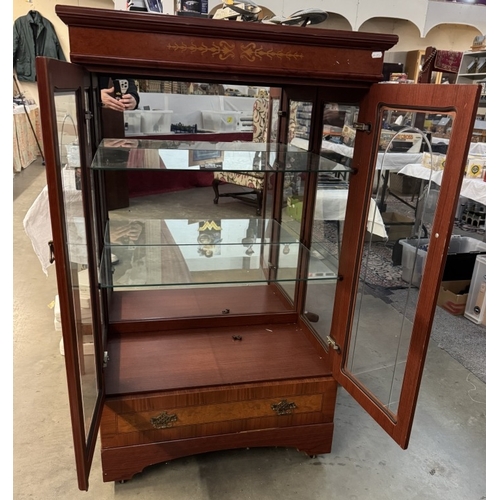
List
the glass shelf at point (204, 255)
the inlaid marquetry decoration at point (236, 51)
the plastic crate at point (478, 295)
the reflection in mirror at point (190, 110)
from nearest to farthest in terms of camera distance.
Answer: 1. the inlaid marquetry decoration at point (236, 51)
2. the glass shelf at point (204, 255)
3. the plastic crate at point (478, 295)
4. the reflection in mirror at point (190, 110)

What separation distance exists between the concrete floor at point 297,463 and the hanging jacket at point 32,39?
6.29 metres

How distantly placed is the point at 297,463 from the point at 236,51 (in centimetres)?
155

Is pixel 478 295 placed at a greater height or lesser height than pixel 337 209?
lesser

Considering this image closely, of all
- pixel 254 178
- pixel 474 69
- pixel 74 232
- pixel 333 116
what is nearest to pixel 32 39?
pixel 254 178

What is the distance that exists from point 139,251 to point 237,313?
0.54 meters

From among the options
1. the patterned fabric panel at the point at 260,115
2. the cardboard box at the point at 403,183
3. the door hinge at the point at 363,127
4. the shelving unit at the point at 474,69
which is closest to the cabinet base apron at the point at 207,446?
the door hinge at the point at 363,127

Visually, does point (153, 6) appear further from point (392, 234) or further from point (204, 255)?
point (392, 234)

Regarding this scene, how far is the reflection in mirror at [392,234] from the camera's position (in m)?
1.47

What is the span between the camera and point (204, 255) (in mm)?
2074

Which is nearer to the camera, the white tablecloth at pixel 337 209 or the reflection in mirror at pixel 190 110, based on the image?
the white tablecloth at pixel 337 209

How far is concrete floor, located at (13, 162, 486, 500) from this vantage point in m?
1.64

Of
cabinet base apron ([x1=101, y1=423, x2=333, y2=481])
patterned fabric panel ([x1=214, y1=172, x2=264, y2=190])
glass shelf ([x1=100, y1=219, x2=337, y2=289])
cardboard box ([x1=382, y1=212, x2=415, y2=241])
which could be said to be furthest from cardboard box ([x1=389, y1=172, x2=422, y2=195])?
patterned fabric panel ([x1=214, y1=172, x2=264, y2=190])

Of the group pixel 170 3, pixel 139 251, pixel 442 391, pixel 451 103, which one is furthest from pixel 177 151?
pixel 170 3

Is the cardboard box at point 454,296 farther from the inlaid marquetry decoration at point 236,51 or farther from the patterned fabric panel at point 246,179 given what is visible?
the inlaid marquetry decoration at point 236,51
